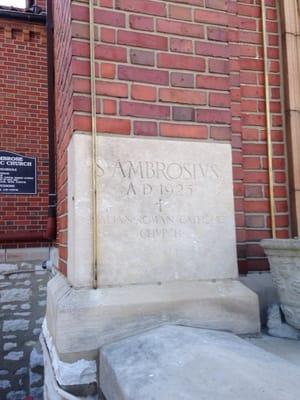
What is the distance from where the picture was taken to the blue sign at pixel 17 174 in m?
6.35

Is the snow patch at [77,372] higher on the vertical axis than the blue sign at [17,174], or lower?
lower

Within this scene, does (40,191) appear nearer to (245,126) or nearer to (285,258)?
(245,126)

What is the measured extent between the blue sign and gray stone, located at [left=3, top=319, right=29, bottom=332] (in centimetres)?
195

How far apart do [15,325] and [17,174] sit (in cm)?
227

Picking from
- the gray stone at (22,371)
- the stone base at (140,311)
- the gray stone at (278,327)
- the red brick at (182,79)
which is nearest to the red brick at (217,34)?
the red brick at (182,79)

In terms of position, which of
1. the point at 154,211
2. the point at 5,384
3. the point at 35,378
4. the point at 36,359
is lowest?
the point at 5,384

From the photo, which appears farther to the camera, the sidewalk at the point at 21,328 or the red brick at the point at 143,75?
the sidewalk at the point at 21,328

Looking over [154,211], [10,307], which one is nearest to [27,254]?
[10,307]

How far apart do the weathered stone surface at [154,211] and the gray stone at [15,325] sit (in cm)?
424

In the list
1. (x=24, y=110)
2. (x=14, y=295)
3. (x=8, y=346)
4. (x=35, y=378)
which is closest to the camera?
(x=35, y=378)

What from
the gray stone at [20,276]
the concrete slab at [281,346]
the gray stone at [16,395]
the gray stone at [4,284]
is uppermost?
the concrete slab at [281,346]

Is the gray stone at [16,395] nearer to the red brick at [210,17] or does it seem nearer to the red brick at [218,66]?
the red brick at [218,66]

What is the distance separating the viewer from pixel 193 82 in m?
2.16

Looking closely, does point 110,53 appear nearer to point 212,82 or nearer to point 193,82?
point 193,82
